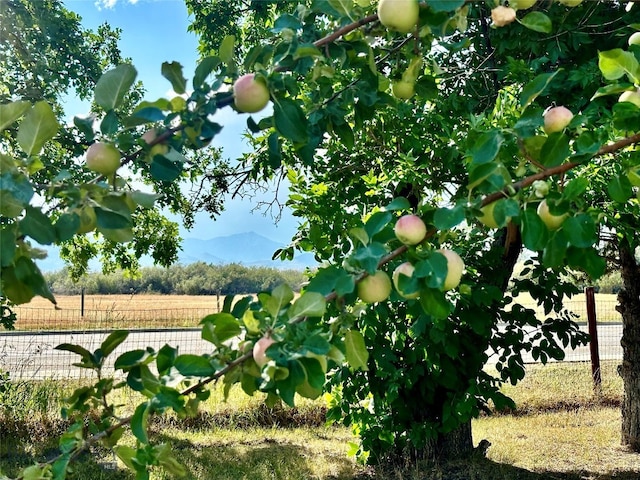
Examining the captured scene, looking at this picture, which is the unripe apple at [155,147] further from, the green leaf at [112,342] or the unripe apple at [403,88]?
the unripe apple at [403,88]

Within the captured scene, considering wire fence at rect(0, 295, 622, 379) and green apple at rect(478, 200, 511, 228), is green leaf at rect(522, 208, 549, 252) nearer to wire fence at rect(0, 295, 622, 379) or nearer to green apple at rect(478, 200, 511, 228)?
green apple at rect(478, 200, 511, 228)

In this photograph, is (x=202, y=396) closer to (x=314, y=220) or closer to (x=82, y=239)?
(x=314, y=220)

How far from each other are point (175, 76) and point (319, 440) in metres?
4.68

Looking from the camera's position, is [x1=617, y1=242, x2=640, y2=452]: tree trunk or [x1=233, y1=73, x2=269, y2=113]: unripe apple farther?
[x1=617, y1=242, x2=640, y2=452]: tree trunk

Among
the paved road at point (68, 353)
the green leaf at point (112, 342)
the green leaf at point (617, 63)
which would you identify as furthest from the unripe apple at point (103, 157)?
the paved road at point (68, 353)

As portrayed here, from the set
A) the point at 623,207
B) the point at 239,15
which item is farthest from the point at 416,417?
the point at 239,15

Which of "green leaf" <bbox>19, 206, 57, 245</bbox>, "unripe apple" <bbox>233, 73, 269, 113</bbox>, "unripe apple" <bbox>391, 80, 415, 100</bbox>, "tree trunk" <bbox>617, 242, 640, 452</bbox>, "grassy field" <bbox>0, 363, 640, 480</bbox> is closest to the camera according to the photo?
"green leaf" <bbox>19, 206, 57, 245</bbox>

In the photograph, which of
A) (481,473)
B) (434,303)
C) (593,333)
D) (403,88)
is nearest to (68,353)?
(481,473)

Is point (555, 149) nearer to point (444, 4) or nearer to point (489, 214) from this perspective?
point (489, 214)

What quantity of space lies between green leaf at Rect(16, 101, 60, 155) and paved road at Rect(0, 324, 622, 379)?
5327 millimetres

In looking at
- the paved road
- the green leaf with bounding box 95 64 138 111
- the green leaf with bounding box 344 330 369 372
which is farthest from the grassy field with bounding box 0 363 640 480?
the green leaf with bounding box 95 64 138 111

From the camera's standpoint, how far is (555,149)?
83 centimetres

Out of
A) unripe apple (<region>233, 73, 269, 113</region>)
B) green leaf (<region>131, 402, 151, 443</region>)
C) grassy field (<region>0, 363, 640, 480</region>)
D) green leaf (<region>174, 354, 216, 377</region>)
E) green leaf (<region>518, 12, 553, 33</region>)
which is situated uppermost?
green leaf (<region>518, 12, 553, 33</region>)

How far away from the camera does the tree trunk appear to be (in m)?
4.34
